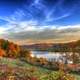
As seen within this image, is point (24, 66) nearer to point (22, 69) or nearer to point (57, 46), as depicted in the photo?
point (22, 69)

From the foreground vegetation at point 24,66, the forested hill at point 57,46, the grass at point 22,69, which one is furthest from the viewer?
the forested hill at point 57,46

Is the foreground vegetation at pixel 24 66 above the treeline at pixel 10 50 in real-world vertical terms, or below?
below

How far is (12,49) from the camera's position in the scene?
7438 mm

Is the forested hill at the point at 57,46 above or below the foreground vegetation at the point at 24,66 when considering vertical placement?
above

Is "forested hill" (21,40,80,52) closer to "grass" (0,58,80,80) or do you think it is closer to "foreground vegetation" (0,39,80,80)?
"foreground vegetation" (0,39,80,80)

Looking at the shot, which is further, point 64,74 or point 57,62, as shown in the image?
point 57,62

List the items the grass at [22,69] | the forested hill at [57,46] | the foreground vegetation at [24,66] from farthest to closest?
1. the forested hill at [57,46]
2. the grass at [22,69]
3. the foreground vegetation at [24,66]

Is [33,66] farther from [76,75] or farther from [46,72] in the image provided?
[76,75]

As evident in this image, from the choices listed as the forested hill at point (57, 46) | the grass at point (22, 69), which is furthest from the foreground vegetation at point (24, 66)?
the forested hill at point (57, 46)

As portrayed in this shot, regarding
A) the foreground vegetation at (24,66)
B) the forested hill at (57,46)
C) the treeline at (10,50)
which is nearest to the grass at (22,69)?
the foreground vegetation at (24,66)

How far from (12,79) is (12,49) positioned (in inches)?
49.8

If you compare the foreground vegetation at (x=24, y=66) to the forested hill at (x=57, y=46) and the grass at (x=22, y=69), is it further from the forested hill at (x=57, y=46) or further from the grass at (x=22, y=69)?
the forested hill at (x=57, y=46)

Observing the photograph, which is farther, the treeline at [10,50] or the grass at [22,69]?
the treeline at [10,50]

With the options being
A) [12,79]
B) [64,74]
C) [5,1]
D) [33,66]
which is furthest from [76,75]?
[5,1]
